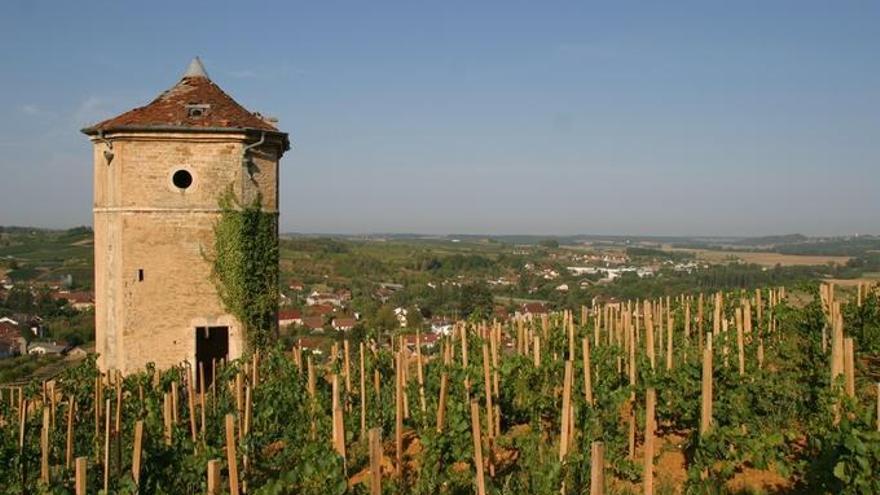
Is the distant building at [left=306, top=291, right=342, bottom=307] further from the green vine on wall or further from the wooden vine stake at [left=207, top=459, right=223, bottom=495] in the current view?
the wooden vine stake at [left=207, top=459, right=223, bottom=495]

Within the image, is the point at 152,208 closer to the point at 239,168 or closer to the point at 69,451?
the point at 239,168

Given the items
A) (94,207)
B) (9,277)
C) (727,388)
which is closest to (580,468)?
(727,388)

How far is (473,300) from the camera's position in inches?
2005

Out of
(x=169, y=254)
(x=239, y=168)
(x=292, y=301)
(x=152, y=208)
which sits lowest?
(x=292, y=301)

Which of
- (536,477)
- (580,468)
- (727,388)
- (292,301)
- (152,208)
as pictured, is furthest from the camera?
(292,301)

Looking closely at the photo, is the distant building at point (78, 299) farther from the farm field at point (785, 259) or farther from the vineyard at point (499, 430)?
the farm field at point (785, 259)

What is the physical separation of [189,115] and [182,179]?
4.47 ft

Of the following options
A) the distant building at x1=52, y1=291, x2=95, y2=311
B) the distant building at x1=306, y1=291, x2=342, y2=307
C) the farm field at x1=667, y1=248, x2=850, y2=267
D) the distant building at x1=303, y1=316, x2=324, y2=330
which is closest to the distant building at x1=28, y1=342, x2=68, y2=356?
the distant building at x1=52, y1=291, x2=95, y2=311

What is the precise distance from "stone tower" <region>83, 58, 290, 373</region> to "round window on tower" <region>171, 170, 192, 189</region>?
2 centimetres

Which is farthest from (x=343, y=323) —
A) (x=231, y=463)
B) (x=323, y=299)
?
(x=231, y=463)

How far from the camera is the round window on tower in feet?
46.7

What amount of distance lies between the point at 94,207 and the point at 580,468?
40.5 feet

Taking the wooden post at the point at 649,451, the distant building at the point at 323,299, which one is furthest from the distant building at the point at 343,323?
the wooden post at the point at 649,451

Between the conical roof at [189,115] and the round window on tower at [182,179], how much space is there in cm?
95
